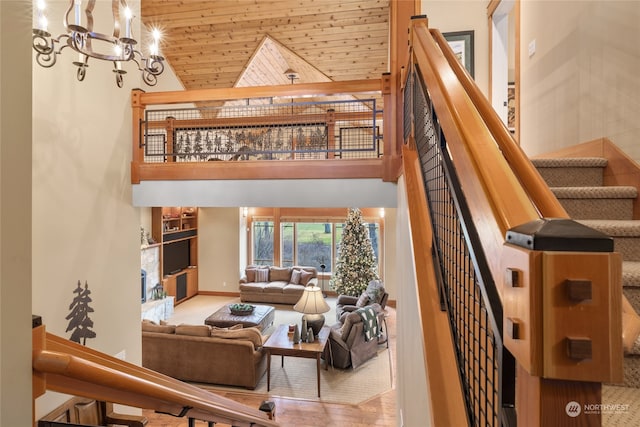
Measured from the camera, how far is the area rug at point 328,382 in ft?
16.5

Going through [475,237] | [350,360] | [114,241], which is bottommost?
[350,360]

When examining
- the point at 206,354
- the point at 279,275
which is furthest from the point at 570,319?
the point at 279,275

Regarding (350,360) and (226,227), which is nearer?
(350,360)

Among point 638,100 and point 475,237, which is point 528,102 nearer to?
point 638,100

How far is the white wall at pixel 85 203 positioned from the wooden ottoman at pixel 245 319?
342 centimetres

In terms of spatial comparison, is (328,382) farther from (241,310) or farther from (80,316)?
(80,316)

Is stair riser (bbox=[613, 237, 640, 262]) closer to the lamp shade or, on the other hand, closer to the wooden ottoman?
the lamp shade

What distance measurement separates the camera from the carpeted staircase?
1.08 meters

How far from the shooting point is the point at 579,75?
257 centimetres

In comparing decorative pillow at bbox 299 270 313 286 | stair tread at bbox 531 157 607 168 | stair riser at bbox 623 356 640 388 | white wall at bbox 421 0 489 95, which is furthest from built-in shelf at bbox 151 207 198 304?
stair riser at bbox 623 356 640 388

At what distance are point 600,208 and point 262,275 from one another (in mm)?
9003

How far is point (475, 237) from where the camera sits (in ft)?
2.32

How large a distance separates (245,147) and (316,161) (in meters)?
1.33

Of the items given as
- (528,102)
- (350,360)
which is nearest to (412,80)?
(528,102)
